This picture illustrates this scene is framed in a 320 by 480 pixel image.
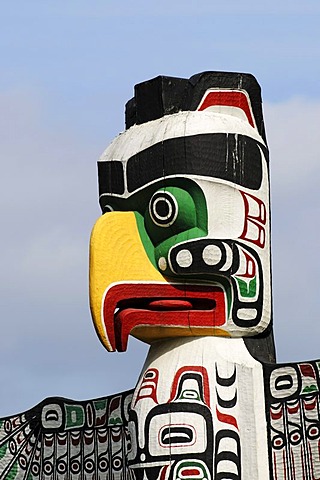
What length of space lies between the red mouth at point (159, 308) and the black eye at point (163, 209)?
47cm

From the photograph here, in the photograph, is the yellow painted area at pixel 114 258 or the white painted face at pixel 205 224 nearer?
the yellow painted area at pixel 114 258

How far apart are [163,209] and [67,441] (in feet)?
8.89

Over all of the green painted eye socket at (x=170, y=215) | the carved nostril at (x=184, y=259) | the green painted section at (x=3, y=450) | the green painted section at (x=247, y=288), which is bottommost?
A: the green painted section at (x=3, y=450)

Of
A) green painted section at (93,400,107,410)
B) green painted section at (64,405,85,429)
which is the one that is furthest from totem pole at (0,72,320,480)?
green painted section at (64,405,85,429)

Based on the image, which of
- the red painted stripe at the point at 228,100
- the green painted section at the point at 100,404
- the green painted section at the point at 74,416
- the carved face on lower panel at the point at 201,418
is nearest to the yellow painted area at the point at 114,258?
the carved face on lower panel at the point at 201,418

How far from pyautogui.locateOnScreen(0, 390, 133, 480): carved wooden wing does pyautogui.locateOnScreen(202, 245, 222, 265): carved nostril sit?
6.06 feet

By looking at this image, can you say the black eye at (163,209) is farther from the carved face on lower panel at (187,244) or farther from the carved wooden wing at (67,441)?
the carved wooden wing at (67,441)

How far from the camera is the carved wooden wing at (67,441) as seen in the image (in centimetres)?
1165

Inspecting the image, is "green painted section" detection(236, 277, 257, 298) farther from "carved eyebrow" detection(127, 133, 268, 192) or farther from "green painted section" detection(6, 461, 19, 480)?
"green painted section" detection(6, 461, 19, 480)

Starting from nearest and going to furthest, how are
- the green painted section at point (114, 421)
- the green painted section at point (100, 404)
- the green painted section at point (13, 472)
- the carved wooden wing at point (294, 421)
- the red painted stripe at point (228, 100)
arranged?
1. the carved wooden wing at point (294, 421)
2. the red painted stripe at point (228, 100)
3. the green painted section at point (114, 421)
4. the green painted section at point (100, 404)
5. the green painted section at point (13, 472)

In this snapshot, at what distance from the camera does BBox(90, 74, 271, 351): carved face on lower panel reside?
10289 millimetres

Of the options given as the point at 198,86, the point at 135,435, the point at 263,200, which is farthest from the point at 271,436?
the point at 198,86

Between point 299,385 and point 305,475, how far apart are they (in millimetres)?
638

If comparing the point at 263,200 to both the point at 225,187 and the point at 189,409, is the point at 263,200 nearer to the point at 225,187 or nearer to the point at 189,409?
the point at 225,187
